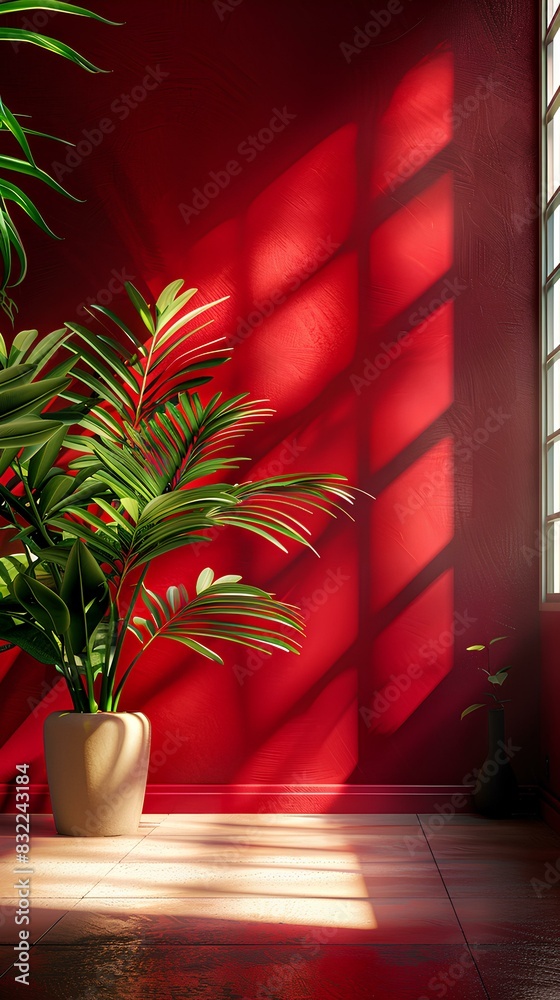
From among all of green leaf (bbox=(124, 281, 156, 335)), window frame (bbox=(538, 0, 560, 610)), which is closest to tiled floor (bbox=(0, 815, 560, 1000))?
window frame (bbox=(538, 0, 560, 610))

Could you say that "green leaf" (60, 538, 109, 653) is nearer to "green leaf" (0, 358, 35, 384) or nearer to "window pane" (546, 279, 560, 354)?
"green leaf" (0, 358, 35, 384)

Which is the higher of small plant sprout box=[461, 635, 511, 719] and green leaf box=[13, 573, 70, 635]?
green leaf box=[13, 573, 70, 635]

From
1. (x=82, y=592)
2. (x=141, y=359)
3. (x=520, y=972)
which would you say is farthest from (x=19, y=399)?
(x=141, y=359)

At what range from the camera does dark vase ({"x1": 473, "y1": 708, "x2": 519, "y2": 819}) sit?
3102mm

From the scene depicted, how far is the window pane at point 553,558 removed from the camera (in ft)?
10.6

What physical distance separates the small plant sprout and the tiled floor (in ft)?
1.25

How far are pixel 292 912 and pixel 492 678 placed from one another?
1211 millimetres

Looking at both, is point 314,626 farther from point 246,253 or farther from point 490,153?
point 490,153

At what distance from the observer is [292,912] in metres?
2.12

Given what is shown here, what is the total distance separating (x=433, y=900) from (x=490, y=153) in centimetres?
259

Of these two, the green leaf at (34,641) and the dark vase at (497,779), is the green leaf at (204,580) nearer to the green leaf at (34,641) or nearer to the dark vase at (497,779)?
the green leaf at (34,641)

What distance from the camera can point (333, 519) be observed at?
3395 millimetres

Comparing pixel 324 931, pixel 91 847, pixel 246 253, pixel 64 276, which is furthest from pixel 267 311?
pixel 324 931

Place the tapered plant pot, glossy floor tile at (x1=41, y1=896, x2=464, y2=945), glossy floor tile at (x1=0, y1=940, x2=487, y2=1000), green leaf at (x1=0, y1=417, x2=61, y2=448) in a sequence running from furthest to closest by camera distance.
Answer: the tapered plant pot < glossy floor tile at (x1=41, y1=896, x2=464, y2=945) < glossy floor tile at (x1=0, y1=940, x2=487, y2=1000) < green leaf at (x1=0, y1=417, x2=61, y2=448)
